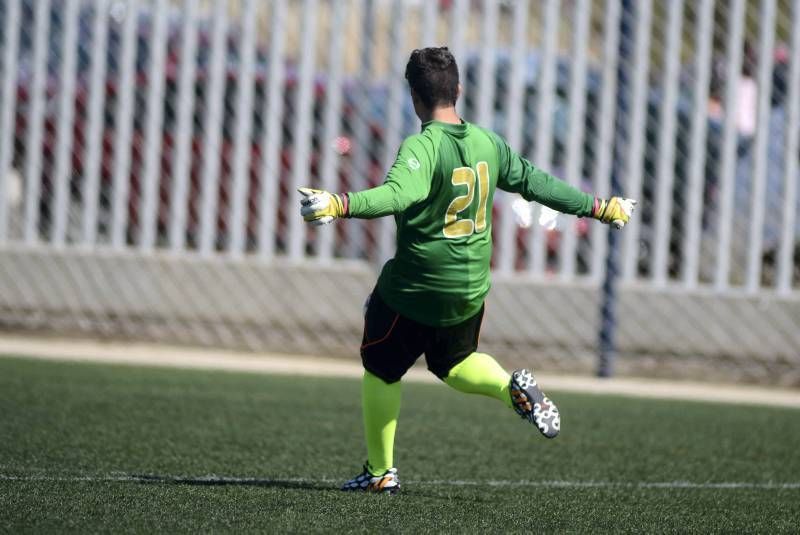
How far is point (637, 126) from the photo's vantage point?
29.7 ft

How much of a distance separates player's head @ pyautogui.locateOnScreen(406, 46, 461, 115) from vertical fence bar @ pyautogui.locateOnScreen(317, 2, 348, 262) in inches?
178

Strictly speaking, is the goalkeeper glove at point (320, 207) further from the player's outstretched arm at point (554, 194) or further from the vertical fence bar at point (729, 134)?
the vertical fence bar at point (729, 134)

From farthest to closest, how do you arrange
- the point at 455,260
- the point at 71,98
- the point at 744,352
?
the point at 71,98
the point at 744,352
the point at 455,260

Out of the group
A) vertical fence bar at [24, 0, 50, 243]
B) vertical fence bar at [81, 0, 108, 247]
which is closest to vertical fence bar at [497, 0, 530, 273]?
vertical fence bar at [81, 0, 108, 247]

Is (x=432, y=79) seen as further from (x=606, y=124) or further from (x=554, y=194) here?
(x=606, y=124)

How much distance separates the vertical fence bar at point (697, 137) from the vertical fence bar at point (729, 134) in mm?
126

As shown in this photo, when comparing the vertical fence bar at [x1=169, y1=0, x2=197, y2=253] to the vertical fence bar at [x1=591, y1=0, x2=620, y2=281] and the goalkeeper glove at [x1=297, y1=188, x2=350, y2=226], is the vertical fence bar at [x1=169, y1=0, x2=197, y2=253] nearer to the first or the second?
the vertical fence bar at [x1=591, y1=0, x2=620, y2=281]

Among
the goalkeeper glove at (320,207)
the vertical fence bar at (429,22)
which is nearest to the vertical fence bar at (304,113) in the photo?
the vertical fence bar at (429,22)

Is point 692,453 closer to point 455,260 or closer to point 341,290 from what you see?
point 455,260

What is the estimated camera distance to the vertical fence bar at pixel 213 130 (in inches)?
370

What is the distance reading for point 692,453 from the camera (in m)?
5.98

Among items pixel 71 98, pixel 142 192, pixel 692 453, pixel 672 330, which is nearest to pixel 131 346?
pixel 142 192

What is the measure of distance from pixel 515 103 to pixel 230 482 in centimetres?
487

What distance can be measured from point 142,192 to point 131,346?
1.11 metres
